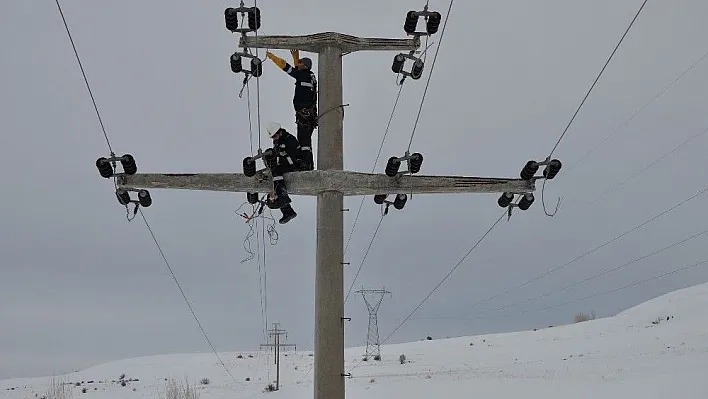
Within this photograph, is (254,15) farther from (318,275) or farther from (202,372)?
(202,372)

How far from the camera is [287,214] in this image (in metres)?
10.1

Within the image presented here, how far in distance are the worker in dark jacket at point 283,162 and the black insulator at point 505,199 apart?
2.69m

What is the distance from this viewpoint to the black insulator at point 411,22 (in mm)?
9867

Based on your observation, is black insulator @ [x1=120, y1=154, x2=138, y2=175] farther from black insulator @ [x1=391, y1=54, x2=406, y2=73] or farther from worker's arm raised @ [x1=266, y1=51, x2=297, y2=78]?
black insulator @ [x1=391, y1=54, x2=406, y2=73]

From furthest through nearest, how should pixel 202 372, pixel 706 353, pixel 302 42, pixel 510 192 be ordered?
pixel 202 372 → pixel 706 353 → pixel 302 42 → pixel 510 192

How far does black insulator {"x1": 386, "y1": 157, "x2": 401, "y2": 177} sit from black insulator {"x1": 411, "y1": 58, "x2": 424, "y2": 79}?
2.06 m

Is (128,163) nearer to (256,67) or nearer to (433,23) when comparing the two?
(256,67)

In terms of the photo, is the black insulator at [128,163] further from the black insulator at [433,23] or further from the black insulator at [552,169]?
the black insulator at [552,169]

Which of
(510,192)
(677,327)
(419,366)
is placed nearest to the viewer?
(510,192)

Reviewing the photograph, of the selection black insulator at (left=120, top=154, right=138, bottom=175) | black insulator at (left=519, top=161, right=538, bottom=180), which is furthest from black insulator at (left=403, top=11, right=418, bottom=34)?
black insulator at (left=120, top=154, right=138, bottom=175)

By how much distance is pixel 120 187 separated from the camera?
30.5 feet

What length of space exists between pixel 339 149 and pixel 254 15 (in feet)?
6.73

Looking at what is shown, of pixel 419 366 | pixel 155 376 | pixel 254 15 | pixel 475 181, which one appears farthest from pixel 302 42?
pixel 155 376

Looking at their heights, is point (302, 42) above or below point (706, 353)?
above
